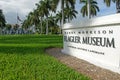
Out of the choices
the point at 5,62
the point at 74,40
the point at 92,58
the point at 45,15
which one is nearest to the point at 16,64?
the point at 5,62

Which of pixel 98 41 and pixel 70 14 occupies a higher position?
pixel 70 14

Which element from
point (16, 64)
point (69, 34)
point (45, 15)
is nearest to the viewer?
point (16, 64)

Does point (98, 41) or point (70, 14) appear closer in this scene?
point (98, 41)

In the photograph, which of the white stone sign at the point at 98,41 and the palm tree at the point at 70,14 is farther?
the palm tree at the point at 70,14

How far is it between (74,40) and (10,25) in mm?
124615

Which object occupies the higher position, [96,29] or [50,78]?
[96,29]

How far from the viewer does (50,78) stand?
1089cm

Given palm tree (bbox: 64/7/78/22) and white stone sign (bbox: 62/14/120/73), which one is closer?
white stone sign (bbox: 62/14/120/73)

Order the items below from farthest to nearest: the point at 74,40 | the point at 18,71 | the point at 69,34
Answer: the point at 69,34 < the point at 74,40 < the point at 18,71

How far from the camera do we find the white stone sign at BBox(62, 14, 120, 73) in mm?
11969

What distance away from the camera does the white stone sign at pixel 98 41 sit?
12.0 meters

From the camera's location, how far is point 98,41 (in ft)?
46.0

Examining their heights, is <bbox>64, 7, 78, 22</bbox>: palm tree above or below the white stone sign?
above

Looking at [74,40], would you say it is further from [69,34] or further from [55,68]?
[55,68]
